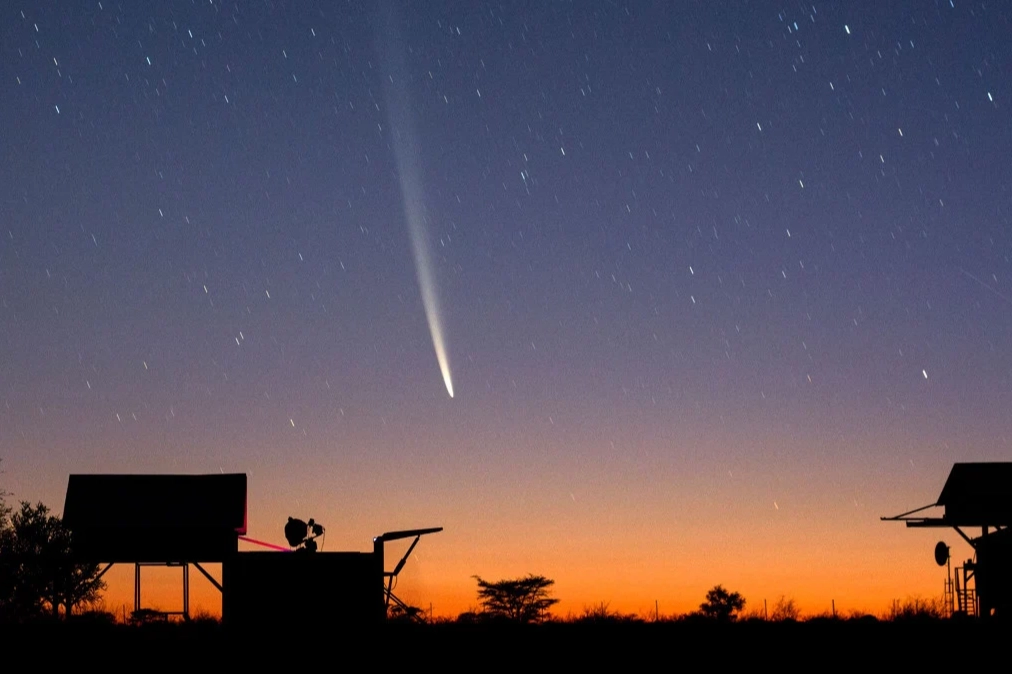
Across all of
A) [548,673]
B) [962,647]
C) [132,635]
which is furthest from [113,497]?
[962,647]

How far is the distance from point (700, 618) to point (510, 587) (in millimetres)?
62034

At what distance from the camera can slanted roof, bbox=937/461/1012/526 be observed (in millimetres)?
45406

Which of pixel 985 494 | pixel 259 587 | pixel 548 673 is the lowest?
pixel 548 673

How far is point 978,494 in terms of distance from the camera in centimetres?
4609

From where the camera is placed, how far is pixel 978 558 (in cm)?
4431

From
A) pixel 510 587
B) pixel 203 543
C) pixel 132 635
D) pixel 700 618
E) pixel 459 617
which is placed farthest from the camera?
pixel 510 587

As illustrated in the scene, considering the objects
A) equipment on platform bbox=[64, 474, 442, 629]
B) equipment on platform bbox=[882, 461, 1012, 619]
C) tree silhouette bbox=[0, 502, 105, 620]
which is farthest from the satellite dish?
tree silhouette bbox=[0, 502, 105, 620]

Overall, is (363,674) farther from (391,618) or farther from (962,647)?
(391,618)

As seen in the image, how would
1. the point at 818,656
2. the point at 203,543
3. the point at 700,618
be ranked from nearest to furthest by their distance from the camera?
the point at 818,656 < the point at 700,618 < the point at 203,543

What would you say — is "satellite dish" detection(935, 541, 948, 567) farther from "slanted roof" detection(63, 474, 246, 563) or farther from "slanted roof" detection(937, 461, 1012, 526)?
"slanted roof" detection(63, 474, 246, 563)

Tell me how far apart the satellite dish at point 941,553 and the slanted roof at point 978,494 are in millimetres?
957

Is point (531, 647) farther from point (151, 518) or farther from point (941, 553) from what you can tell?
point (941, 553)

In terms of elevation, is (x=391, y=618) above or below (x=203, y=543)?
below

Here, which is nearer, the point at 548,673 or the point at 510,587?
the point at 548,673
